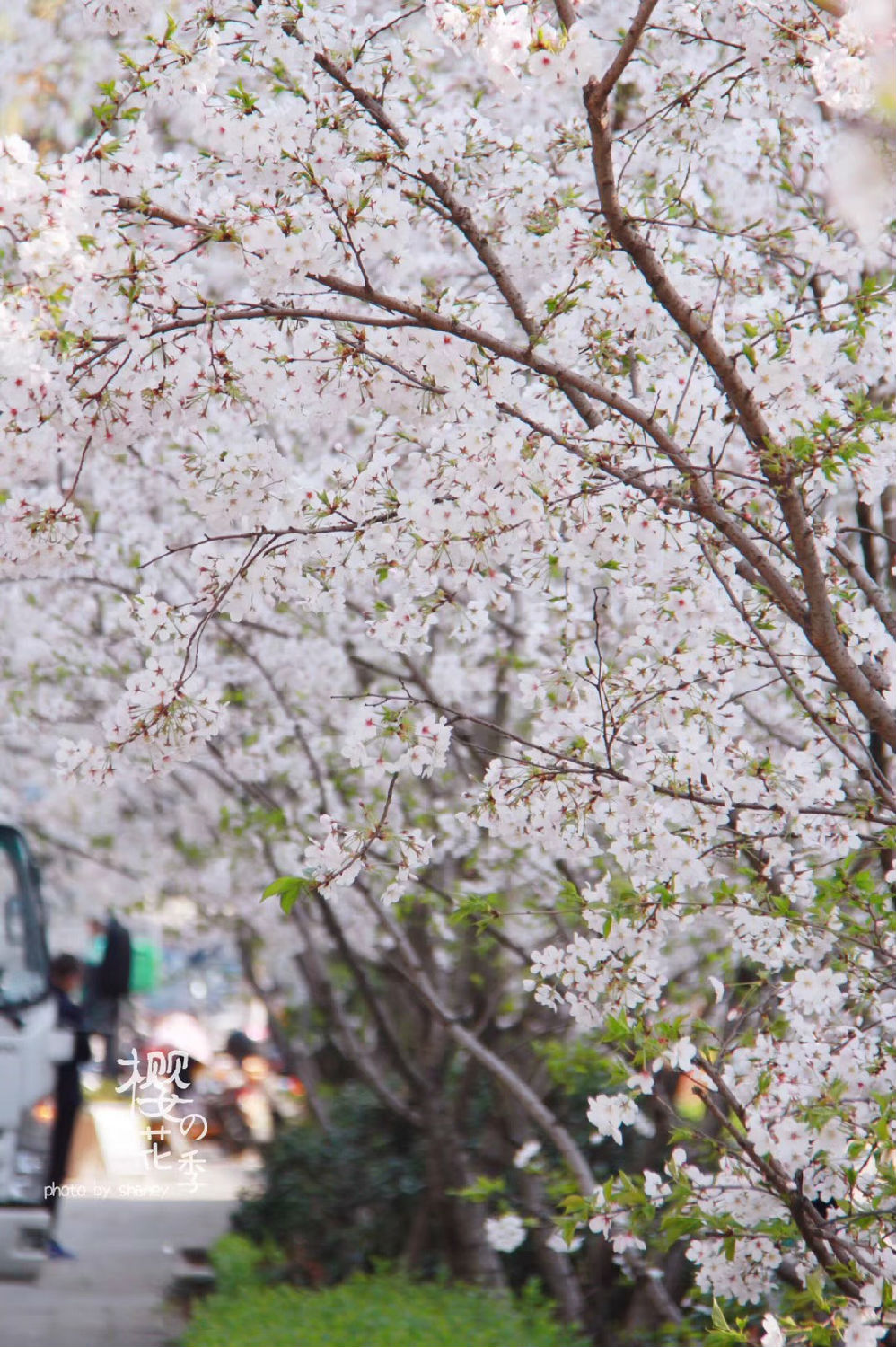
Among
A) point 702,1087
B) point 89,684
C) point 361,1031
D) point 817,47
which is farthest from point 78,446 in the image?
point 361,1031

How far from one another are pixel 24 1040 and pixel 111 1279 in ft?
5.92

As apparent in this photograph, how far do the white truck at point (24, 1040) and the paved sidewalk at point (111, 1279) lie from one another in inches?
20.4

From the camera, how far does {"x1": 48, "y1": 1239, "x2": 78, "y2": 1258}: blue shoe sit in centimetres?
963

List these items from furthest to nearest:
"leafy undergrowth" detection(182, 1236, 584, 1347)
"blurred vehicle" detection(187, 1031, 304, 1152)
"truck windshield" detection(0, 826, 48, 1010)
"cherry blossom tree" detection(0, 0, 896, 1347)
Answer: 1. "blurred vehicle" detection(187, 1031, 304, 1152)
2. "truck windshield" detection(0, 826, 48, 1010)
3. "leafy undergrowth" detection(182, 1236, 584, 1347)
4. "cherry blossom tree" detection(0, 0, 896, 1347)

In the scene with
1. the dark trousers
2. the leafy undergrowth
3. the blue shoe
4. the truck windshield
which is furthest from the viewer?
the blue shoe

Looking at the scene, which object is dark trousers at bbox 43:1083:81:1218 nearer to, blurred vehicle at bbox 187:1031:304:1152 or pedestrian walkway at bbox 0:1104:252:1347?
pedestrian walkway at bbox 0:1104:252:1347

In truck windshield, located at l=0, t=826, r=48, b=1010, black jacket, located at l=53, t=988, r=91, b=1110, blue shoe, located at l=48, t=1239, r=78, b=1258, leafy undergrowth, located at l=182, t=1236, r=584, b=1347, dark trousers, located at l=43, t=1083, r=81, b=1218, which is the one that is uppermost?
truck windshield, located at l=0, t=826, r=48, b=1010

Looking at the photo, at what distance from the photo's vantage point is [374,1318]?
688cm

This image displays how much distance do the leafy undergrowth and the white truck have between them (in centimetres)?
125

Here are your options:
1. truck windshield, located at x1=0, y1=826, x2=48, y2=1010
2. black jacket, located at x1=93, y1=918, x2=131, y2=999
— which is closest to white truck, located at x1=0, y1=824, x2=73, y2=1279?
truck windshield, located at x1=0, y1=826, x2=48, y2=1010
